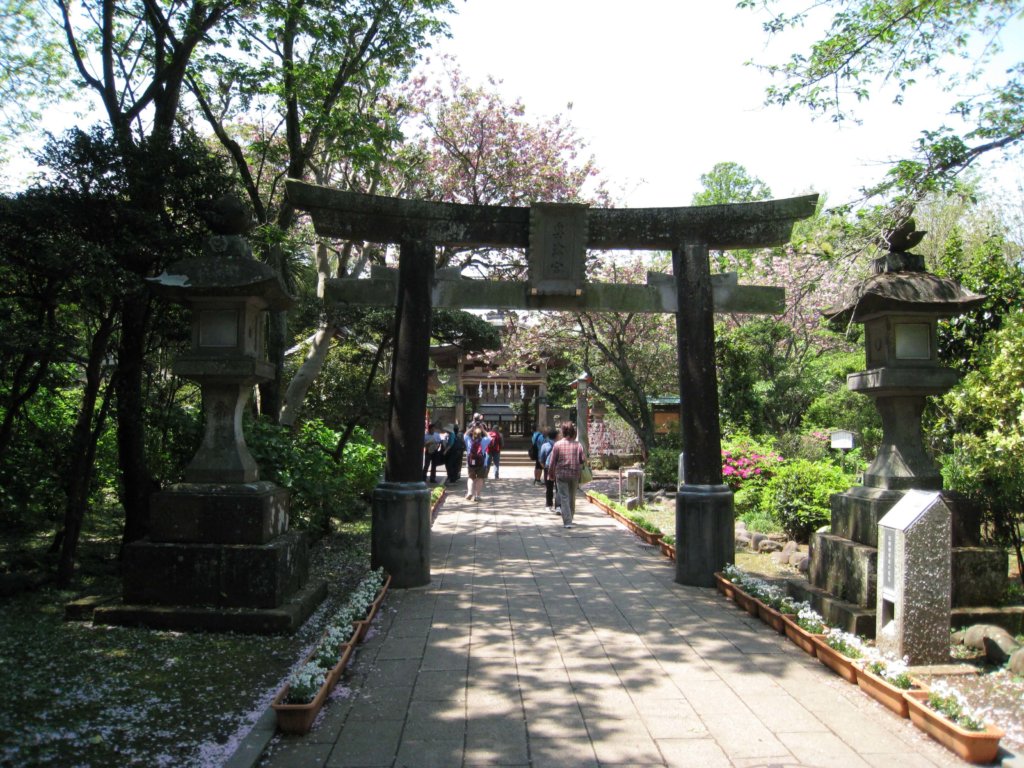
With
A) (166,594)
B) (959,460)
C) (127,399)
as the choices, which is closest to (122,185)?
(127,399)

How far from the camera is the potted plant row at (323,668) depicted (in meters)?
3.85

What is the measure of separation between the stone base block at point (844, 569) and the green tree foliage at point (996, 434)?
1567mm


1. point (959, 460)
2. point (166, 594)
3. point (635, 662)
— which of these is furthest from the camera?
point (959, 460)

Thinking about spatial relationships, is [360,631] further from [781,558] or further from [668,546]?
[781,558]

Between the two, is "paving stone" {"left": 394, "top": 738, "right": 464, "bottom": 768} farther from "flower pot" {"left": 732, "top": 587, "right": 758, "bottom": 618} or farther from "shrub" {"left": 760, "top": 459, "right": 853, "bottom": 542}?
"shrub" {"left": 760, "top": 459, "right": 853, "bottom": 542}

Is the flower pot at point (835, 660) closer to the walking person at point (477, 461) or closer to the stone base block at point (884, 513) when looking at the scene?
the stone base block at point (884, 513)

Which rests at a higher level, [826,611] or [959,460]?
[959,460]

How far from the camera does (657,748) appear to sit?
3.69m

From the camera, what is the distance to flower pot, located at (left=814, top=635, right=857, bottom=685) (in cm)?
465

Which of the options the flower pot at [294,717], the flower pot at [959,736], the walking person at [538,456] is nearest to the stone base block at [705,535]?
the flower pot at [959,736]

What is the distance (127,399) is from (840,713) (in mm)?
6644

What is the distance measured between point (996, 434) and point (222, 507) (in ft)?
23.0

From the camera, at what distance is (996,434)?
22.3 ft

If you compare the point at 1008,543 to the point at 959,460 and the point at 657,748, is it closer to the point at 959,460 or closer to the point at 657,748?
the point at 959,460
